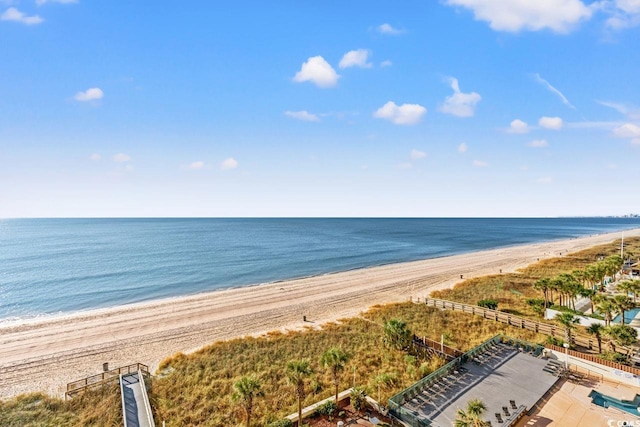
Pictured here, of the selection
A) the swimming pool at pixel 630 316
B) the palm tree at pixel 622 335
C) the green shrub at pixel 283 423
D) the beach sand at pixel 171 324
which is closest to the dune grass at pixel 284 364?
the green shrub at pixel 283 423

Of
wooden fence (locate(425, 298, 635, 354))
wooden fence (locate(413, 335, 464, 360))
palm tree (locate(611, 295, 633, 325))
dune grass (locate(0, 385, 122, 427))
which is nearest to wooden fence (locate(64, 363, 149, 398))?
dune grass (locate(0, 385, 122, 427))

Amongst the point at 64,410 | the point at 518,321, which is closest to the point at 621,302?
the point at 518,321

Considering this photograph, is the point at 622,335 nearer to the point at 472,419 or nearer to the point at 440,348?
the point at 440,348

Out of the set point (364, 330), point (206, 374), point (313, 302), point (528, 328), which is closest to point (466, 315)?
point (528, 328)

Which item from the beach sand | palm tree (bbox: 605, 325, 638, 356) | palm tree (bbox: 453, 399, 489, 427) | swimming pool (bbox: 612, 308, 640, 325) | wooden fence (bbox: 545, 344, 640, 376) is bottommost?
the beach sand

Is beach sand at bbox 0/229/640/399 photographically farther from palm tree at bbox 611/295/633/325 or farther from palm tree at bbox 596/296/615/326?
palm tree at bbox 611/295/633/325
